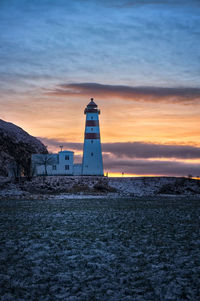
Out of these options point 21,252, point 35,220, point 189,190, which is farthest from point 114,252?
point 189,190

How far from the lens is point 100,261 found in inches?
428

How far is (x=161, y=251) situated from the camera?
1208 cm

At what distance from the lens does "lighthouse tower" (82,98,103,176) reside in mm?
56188

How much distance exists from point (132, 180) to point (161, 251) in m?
42.9

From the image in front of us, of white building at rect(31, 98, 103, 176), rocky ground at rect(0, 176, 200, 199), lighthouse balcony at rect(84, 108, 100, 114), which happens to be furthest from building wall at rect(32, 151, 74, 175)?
lighthouse balcony at rect(84, 108, 100, 114)

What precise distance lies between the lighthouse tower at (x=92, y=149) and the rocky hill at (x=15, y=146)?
16.4 metres

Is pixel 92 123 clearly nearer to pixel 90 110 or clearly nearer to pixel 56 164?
pixel 90 110

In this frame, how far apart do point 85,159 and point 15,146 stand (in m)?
28.7

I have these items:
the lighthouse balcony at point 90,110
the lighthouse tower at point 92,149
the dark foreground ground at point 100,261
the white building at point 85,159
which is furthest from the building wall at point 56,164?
the dark foreground ground at point 100,261

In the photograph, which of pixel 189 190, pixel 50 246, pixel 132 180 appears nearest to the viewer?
pixel 50 246

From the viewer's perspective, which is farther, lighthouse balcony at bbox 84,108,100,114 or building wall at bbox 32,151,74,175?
building wall at bbox 32,151,74,175

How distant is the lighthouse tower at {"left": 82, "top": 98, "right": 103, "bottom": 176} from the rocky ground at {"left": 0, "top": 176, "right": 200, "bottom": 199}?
2686 millimetres

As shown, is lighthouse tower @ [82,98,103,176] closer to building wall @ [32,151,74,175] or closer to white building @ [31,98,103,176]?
white building @ [31,98,103,176]

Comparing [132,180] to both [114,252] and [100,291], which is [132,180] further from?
[100,291]
